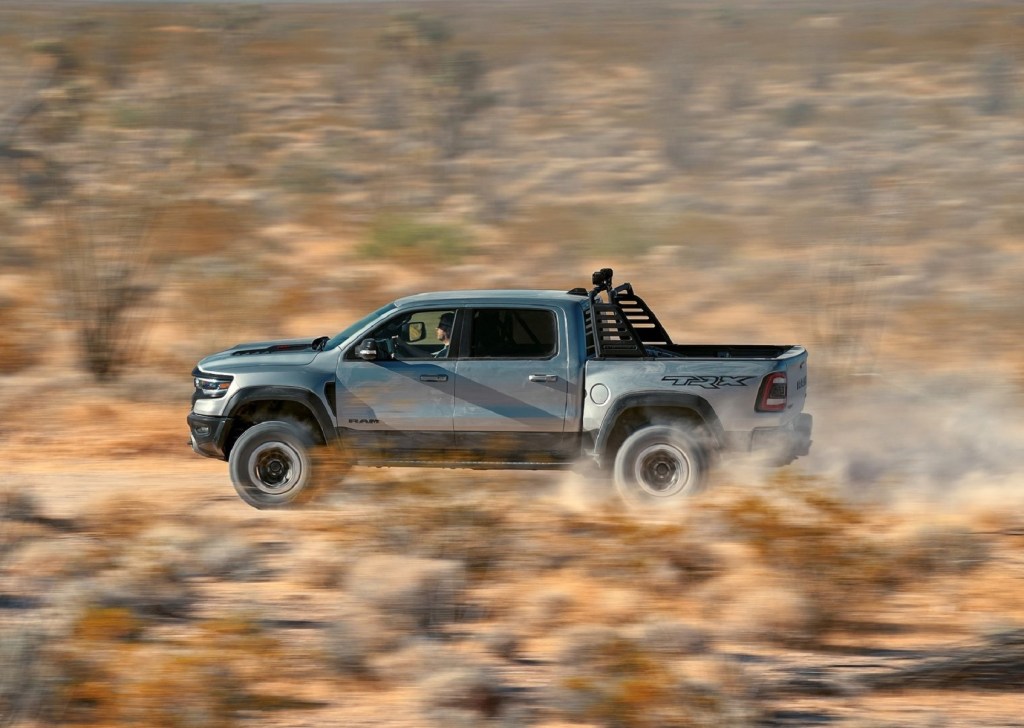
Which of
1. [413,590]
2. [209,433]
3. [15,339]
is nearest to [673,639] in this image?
[413,590]

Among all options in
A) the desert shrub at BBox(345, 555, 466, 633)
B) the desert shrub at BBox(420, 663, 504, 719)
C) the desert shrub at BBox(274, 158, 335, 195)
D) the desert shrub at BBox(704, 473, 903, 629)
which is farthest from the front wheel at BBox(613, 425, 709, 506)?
the desert shrub at BBox(274, 158, 335, 195)

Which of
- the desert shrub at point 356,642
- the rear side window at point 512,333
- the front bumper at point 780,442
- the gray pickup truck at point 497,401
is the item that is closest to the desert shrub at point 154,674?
the desert shrub at point 356,642

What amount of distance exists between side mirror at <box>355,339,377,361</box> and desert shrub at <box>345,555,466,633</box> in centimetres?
220

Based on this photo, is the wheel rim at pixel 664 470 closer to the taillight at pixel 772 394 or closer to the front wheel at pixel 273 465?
the taillight at pixel 772 394

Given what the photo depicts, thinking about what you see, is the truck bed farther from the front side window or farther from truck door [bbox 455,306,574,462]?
the front side window

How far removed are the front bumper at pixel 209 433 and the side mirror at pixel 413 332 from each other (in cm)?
138

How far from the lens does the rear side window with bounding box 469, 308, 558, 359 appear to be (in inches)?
359

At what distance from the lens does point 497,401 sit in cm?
899

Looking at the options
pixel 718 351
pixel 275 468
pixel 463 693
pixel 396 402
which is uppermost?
pixel 718 351

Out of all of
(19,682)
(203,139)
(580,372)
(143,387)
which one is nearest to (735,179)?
(203,139)

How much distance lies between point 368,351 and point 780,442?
2870mm

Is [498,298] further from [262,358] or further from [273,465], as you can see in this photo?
[273,465]

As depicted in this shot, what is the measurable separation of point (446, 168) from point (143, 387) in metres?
12.1

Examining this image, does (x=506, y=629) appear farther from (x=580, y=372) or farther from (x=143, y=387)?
(x=143, y=387)
